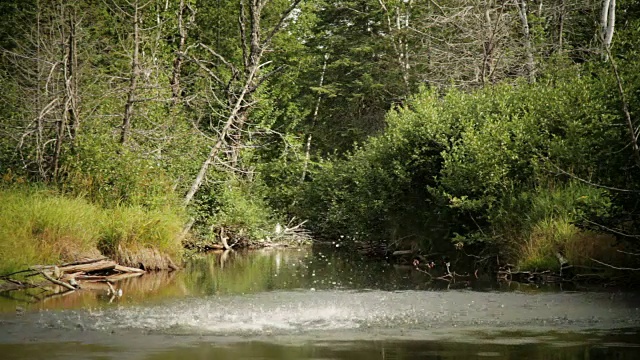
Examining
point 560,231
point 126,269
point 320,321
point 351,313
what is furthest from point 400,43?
point 320,321

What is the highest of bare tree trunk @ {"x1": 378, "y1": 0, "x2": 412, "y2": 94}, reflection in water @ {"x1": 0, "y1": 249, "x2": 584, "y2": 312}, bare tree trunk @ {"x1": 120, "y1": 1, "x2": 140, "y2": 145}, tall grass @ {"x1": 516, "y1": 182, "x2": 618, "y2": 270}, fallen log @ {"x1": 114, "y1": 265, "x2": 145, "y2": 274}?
bare tree trunk @ {"x1": 378, "y1": 0, "x2": 412, "y2": 94}

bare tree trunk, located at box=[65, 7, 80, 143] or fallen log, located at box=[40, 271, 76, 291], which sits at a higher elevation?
bare tree trunk, located at box=[65, 7, 80, 143]

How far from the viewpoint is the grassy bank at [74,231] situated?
1638 centimetres

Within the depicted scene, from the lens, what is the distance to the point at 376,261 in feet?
81.6

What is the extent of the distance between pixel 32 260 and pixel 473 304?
839 centimetres

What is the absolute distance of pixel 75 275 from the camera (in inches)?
662

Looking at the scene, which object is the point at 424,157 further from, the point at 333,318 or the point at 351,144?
the point at 351,144

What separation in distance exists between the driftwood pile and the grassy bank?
0.25 m

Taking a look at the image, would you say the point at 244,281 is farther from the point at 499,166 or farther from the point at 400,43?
the point at 400,43

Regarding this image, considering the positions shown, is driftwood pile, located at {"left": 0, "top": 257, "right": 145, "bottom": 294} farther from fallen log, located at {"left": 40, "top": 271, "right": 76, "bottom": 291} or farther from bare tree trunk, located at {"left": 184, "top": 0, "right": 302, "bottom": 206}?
bare tree trunk, located at {"left": 184, "top": 0, "right": 302, "bottom": 206}

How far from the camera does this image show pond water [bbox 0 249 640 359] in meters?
9.38

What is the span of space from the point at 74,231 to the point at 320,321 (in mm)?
7782

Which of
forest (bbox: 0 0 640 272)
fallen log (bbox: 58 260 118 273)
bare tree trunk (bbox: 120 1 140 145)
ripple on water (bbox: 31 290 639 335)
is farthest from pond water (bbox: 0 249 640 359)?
bare tree trunk (bbox: 120 1 140 145)

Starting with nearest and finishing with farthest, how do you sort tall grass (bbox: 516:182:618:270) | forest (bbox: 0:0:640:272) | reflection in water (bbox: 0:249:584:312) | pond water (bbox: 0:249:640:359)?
1. pond water (bbox: 0:249:640:359)
2. reflection in water (bbox: 0:249:584:312)
3. tall grass (bbox: 516:182:618:270)
4. forest (bbox: 0:0:640:272)
